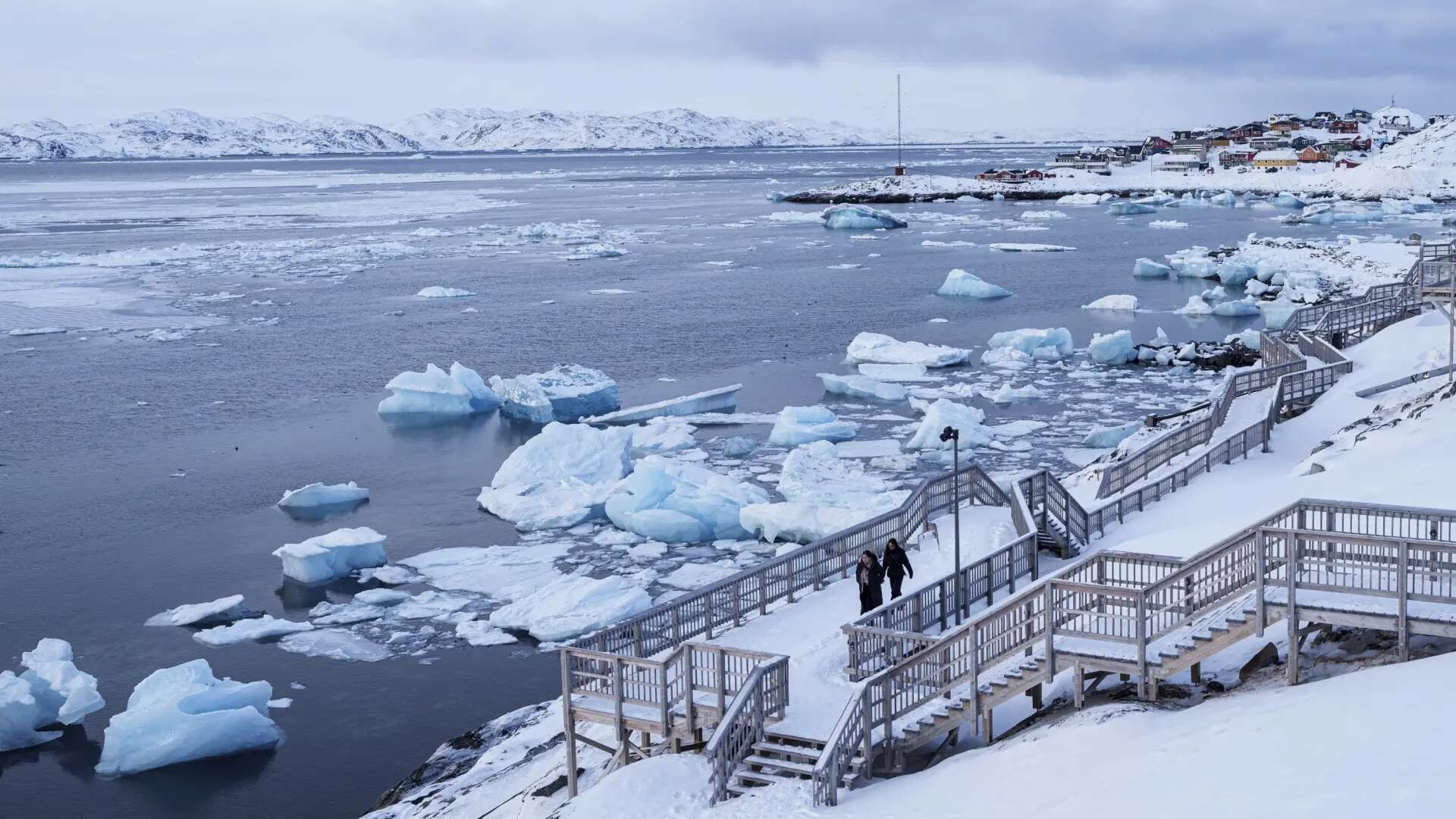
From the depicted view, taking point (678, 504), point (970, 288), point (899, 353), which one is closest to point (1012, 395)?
point (899, 353)

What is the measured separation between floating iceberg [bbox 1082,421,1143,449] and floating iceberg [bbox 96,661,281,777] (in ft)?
65.6

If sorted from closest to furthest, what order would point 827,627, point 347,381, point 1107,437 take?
point 827,627 < point 1107,437 < point 347,381

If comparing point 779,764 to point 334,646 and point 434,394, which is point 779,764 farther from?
point 434,394

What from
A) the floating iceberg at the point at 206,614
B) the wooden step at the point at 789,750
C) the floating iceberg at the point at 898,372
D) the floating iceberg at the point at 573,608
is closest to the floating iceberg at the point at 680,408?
the floating iceberg at the point at 898,372

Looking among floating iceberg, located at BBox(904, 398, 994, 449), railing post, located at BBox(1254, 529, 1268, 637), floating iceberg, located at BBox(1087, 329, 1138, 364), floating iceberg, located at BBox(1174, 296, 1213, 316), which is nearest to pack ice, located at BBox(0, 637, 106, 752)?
railing post, located at BBox(1254, 529, 1268, 637)

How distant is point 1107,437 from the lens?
32.1 meters

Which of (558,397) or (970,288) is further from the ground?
(970,288)

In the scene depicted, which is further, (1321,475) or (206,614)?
(206,614)

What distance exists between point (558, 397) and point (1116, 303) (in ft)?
91.9

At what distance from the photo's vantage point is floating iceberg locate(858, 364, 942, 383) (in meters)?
41.9

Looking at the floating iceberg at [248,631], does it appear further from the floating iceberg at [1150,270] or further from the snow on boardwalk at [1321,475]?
the floating iceberg at [1150,270]

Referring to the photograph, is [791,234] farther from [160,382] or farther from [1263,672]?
[1263,672]

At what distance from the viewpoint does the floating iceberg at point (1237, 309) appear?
5369 cm

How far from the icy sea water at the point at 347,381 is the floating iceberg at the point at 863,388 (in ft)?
2.90
